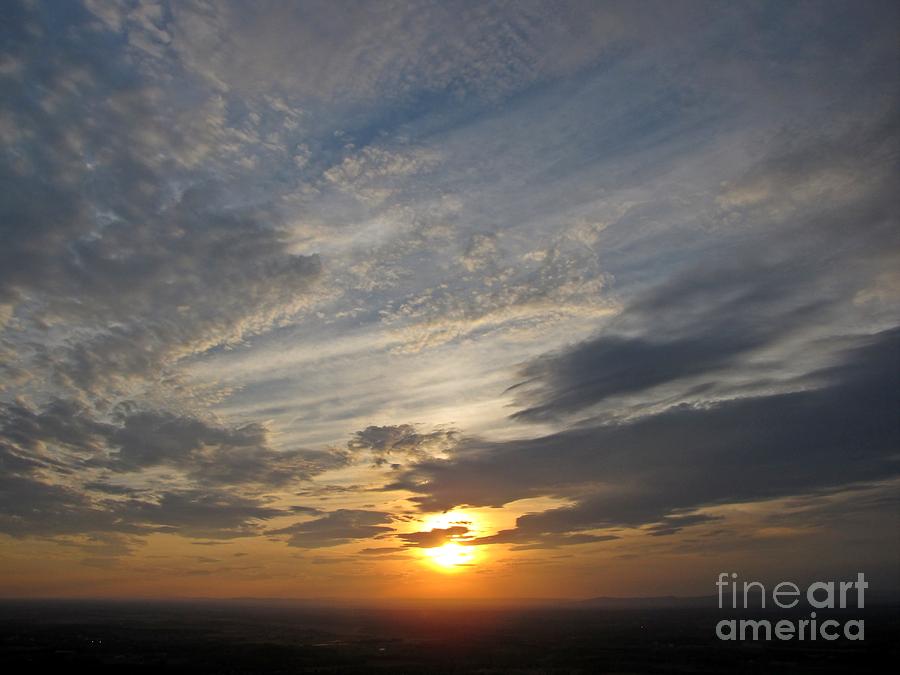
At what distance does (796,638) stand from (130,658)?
151 meters

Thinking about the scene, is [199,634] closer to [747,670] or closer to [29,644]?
[29,644]

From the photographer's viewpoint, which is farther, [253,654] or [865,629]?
[865,629]

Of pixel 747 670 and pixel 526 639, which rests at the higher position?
pixel 747 670

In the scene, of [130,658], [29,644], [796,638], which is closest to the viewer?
[130,658]

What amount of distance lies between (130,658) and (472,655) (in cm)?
6444

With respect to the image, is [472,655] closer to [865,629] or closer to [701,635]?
[701,635]

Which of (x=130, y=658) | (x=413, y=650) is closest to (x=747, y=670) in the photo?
(x=413, y=650)

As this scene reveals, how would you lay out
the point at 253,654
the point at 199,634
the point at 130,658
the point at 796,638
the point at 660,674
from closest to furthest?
the point at 660,674 → the point at 130,658 → the point at 253,654 → the point at 796,638 → the point at 199,634

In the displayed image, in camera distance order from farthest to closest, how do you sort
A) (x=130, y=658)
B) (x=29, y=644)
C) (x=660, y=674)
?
(x=29, y=644) → (x=130, y=658) → (x=660, y=674)

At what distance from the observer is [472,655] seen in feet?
383

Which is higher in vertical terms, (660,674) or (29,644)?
(660,674)

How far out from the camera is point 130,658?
365ft

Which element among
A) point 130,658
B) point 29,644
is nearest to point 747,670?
point 130,658

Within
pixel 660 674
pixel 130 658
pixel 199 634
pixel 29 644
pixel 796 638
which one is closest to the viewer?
pixel 660 674
